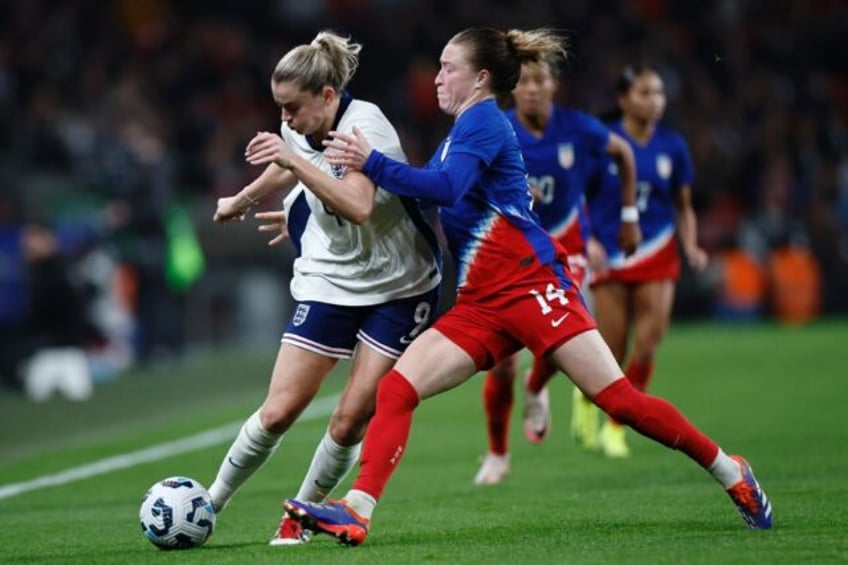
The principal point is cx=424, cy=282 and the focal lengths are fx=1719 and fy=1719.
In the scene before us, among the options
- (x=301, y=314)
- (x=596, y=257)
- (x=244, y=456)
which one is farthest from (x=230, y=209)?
(x=596, y=257)

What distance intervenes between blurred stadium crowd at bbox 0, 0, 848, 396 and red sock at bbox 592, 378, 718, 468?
42.2 ft

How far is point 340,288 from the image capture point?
7.24m

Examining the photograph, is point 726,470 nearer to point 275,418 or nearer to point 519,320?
point 519,320

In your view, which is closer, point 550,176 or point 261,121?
point 550,176

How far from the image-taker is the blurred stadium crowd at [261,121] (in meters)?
21.1

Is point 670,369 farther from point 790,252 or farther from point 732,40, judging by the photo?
point 732,40

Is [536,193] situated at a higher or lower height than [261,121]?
higher

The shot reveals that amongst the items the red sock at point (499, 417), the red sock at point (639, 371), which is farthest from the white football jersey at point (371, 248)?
the red sock at point (639, 371)

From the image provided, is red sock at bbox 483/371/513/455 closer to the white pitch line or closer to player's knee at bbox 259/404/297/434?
the white pitch line

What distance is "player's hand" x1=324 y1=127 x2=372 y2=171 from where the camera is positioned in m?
6.68

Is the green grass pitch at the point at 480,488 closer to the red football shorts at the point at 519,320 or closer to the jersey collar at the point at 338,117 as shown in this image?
the red football shorts at the point at 519,320

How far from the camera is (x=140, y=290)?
69.9ft

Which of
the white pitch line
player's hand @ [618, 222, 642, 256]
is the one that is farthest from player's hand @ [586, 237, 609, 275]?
the white pitch line

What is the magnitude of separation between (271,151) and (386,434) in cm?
120
